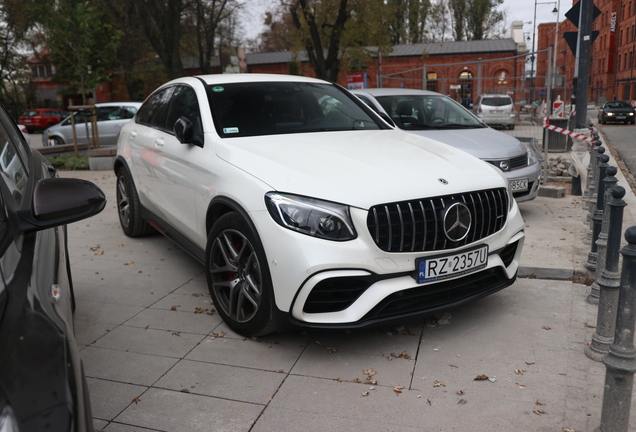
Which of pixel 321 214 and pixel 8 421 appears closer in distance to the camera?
pixel 8 421

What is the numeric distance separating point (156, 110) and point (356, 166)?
2.85 metres

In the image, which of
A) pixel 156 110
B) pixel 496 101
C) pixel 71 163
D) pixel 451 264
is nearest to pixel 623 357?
pixel 451 264

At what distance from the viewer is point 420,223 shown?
3.56 meters

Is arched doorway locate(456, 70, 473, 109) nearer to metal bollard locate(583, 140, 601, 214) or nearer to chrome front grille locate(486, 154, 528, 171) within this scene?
metal bollard locate(583, 140, 601, 214)

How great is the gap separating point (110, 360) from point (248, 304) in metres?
0.96

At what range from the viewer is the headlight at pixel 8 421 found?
138 cm

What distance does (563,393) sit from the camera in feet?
10.7

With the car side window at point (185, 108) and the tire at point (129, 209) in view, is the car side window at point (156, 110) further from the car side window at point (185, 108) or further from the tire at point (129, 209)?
the tire at point (129, 209)

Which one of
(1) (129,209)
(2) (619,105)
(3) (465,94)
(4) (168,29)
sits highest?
(4) (168,29)

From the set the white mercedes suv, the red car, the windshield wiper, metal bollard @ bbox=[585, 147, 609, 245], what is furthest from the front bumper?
the red car

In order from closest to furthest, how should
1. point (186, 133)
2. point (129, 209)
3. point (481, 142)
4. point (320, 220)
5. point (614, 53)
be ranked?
point (320, 220)
point (186, 133)
point (129, 209)
point (481, 142)
point (614, 53)

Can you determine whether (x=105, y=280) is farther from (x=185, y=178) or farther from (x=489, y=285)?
(x=489, y=285)

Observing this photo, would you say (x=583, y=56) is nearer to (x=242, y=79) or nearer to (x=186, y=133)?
(x=242, y=79)

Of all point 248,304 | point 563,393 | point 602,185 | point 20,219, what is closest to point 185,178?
point 248,304
